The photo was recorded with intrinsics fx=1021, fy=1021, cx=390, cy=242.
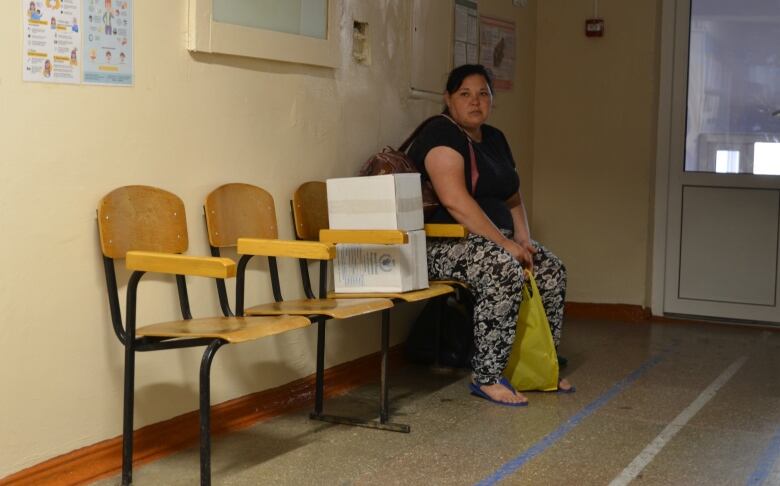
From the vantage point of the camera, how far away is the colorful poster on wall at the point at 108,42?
288 cm

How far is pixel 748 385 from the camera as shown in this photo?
438cm

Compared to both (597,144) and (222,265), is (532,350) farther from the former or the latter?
(597,144)

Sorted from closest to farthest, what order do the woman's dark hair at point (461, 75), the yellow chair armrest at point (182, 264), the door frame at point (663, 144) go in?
the yellow chair armrest at point (182, 264) → the woman's dark hair at point (461, 75) → the door frame at point (663, 144)

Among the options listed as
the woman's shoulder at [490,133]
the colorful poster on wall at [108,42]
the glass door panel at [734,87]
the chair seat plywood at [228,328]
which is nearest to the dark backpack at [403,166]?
the woman's shoulder at [490,133]

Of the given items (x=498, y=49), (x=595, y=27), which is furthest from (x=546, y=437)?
(x=595, y=27)

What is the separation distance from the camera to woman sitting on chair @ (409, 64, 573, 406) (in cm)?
394

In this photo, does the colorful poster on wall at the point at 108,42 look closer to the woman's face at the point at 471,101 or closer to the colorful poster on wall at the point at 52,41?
the colorful poster on wall at the point at 52,41

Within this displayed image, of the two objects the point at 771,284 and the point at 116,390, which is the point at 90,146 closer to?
the point at 116,390

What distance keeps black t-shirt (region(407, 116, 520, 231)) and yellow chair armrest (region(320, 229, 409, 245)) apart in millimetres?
783

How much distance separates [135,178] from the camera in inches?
121

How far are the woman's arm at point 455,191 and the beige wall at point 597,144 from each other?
214cm

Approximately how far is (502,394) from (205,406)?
5.13 ft

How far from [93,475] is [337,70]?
6.16 feet

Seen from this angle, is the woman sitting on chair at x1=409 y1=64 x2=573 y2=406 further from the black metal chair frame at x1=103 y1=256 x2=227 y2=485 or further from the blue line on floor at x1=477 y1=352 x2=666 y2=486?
the black metal chair frame at x1=103 y1=256 x2=227 y2=485
